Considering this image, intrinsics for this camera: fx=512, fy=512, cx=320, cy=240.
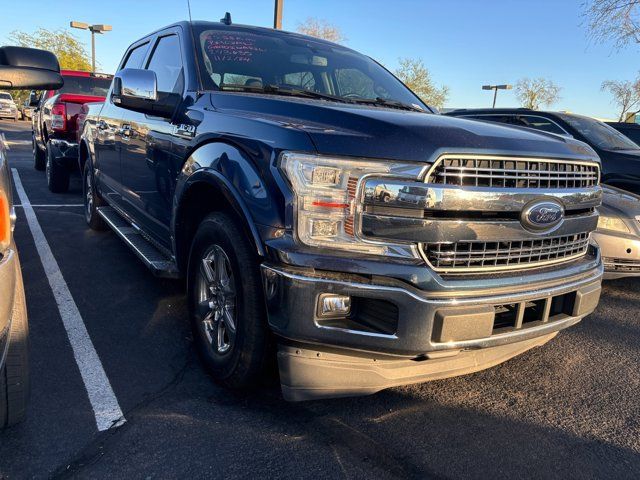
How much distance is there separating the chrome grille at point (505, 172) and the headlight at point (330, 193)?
14 cm

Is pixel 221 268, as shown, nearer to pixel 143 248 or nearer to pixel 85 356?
pixel 85 356

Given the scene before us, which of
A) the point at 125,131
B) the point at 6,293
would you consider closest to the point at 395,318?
the point at 6,293

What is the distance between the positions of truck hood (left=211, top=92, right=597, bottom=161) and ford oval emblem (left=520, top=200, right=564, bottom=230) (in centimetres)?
24

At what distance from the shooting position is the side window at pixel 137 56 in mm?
4477

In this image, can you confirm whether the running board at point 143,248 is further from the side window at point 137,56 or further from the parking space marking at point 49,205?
the parking space marking at point 49,205

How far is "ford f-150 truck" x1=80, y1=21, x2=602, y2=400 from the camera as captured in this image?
2.08 metres

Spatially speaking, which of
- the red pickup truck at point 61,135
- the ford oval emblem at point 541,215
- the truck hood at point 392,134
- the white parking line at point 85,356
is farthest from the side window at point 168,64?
the red pickup truck at point 61,135

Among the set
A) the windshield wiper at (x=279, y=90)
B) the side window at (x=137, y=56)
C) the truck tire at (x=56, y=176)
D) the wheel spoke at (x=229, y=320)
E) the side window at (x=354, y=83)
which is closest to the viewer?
the wheel spoke at (x=229, y=320)

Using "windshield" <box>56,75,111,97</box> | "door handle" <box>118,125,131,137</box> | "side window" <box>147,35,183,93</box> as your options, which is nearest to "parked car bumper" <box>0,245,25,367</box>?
"side window" <box>147,35,183,93</box>

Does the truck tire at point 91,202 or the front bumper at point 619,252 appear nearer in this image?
the front bumper at point 619,252

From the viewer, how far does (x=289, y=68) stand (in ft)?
11.4

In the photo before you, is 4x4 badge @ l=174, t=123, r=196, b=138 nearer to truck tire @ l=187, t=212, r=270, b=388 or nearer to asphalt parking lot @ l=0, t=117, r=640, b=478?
truck tire @ l=187, t=212, r=270, b=388

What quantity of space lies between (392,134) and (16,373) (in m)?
1.88

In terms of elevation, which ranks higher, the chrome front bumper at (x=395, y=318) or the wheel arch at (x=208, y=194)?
the wheel arch at (x=208, y=194)
